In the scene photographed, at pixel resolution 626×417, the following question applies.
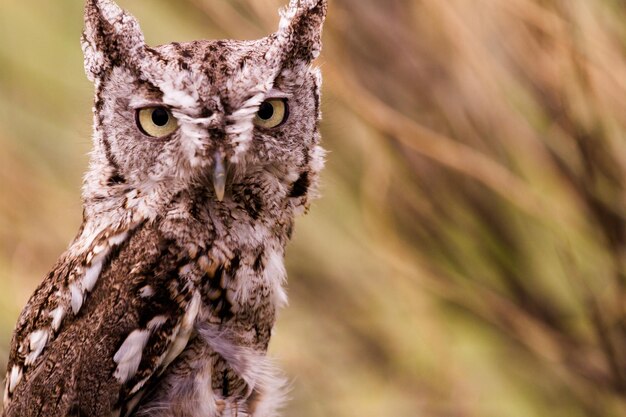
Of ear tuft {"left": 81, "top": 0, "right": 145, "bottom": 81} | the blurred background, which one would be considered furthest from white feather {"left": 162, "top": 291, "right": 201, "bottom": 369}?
the blurred background

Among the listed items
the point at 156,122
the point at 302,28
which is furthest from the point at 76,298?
the point at 302,28

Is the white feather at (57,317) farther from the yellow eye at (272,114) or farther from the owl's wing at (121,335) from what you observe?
the yellow eye at (272,114)

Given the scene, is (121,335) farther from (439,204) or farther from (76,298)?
(439,204)

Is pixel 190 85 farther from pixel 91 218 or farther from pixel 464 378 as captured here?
pixel 464 378

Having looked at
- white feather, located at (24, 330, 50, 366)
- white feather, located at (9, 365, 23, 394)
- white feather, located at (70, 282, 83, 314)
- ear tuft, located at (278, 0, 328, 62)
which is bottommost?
white feather, located at (9, 365, 23, 394)

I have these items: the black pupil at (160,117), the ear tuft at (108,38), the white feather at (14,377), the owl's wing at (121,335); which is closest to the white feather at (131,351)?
the owl's wing at (121,335)

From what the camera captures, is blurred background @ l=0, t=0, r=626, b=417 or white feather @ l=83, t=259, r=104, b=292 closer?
white feather @ l=83, t=259, r=104, b=292

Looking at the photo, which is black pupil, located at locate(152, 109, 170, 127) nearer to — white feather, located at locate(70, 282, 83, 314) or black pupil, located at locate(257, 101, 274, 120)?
black pupil, located at locate(257, 101, 274, 120)
